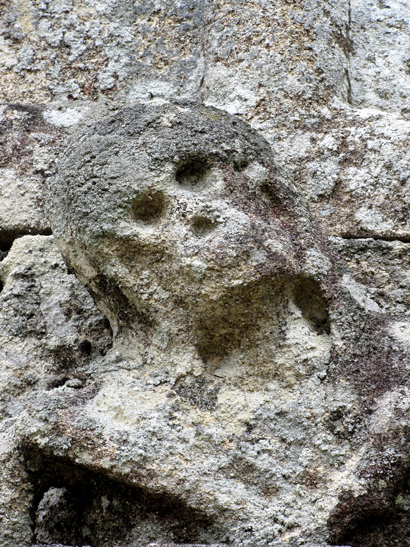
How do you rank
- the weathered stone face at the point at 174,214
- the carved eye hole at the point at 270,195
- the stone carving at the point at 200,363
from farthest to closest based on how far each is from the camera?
the carved eye hole at the point at 270,195 < the weathered stone face at the point at 174,214 < the stone carving at the point at 200,363

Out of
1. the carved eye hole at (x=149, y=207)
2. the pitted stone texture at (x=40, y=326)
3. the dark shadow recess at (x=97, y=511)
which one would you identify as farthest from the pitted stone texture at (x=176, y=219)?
the dark shadow recess at (x=97, y=511)

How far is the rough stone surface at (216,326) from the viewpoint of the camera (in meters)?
1.46

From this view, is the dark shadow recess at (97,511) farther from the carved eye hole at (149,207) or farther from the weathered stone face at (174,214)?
the carved eye hole at (149,207)

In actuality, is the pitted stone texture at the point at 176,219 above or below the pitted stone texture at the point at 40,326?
above

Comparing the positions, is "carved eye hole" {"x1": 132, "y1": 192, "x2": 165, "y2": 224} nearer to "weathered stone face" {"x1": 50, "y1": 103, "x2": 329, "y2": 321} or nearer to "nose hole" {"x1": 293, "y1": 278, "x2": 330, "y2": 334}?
"weathered stone face" {"x1": 50, "y1": 103, "x2": 329, "y2": 321}

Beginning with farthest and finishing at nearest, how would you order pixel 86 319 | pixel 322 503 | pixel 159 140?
pixel 86 319, pixel 159 140, pixel 322 503

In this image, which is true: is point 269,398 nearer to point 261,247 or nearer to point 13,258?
point 261,247

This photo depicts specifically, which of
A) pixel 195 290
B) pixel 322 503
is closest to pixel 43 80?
pixel 195 290

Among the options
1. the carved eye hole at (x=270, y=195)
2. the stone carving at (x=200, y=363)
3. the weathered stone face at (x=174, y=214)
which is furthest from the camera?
the carved eye hole at (x=270, y=195)

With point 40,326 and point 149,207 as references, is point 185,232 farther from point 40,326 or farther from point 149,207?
→ point 40,326

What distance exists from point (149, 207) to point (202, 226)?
118mm

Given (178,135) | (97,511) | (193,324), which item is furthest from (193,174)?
(97,511)

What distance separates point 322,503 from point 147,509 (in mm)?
317

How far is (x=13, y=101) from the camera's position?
2297 millimetres
